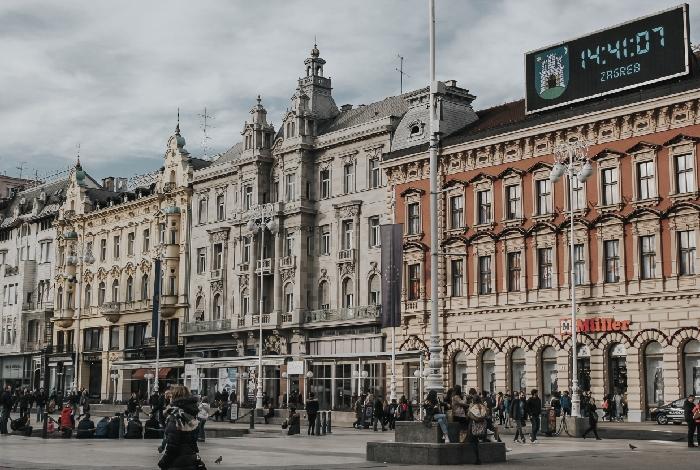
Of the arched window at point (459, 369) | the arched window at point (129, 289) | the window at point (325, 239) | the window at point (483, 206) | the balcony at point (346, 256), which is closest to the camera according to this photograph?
the window at point (483, 206)

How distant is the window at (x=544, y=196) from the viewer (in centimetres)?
4969

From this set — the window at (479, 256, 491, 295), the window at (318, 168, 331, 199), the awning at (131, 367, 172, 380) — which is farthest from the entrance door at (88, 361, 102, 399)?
the window at (479, 256, 491, 295)

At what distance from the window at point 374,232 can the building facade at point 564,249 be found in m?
3.15

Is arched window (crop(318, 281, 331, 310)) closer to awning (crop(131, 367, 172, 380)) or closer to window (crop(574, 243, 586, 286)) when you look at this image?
awning (crop(131, 367, 172, 380))

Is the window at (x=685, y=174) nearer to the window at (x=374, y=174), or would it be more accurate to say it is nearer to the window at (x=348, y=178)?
the window at (x=374, y=174)

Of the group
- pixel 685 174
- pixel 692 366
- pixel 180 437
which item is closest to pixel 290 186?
pixel 685 174

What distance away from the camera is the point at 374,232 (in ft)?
198

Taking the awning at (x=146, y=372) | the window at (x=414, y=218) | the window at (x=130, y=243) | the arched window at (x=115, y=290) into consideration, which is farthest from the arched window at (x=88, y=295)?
the window at (x=414, y=218)

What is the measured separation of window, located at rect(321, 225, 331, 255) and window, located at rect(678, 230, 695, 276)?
24.5m

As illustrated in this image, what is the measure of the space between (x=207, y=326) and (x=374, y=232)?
16429 mm

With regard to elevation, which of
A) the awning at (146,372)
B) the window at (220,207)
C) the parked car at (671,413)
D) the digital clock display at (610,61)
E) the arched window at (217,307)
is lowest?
the parked car at (671,413)

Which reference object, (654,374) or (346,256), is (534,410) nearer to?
(654,374)

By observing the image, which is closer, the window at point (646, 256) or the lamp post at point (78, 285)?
the window at point (646, 256)

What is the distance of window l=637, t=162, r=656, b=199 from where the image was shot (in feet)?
150
